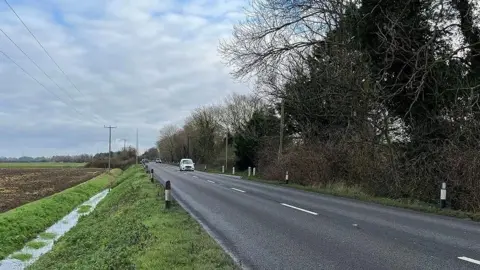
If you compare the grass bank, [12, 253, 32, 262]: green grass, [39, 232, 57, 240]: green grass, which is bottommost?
[39, 232, 57, 240]: green grass

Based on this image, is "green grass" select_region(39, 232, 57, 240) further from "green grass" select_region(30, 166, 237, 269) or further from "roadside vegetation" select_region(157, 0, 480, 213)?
"roadside vegetation" select_region(157, 0, 480, 213)

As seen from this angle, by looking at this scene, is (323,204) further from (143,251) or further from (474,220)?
(143,251)

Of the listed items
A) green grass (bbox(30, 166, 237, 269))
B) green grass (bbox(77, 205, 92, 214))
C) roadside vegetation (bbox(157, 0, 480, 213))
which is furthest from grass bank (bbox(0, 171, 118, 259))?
roadside vegetation (bbox(157, 0, 480, 213))

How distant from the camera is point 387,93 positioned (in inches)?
875

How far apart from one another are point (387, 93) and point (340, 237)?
46.5 feet

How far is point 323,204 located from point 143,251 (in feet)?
31.9

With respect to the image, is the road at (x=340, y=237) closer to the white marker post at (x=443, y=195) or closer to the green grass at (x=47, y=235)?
the white marker post at (x=443, y=195)

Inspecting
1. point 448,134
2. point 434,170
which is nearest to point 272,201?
point 434,170

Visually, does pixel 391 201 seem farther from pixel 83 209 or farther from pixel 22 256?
pixel 83 209

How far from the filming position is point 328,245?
8.89 meters

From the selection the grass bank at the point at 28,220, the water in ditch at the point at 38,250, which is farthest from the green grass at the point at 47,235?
the grass bank at the point at 28,220

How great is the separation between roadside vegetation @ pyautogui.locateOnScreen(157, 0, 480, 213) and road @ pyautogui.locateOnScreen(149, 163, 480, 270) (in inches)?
160

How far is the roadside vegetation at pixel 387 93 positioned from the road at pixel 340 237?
4069 mm

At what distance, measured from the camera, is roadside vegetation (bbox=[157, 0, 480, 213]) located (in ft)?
59.6
